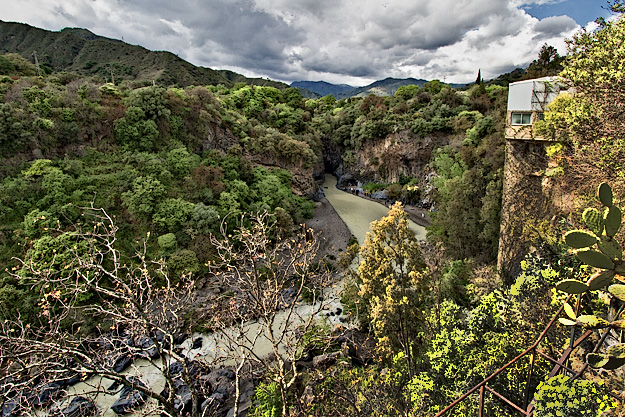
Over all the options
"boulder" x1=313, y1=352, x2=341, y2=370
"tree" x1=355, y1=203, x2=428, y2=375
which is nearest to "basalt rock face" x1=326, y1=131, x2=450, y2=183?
"boulder" x1=313, y1=352, x2=341, y2=370

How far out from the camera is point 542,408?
2.94 meters

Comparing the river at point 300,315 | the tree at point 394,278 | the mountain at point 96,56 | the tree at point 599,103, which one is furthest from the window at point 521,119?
the mountain at point 96,56

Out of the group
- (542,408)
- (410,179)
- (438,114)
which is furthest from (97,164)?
(438,114)

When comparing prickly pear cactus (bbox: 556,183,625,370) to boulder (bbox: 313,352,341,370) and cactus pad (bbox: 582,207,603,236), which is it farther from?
boulder (bbox: 313,352,341,370)

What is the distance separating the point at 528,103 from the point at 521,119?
26.1 inches

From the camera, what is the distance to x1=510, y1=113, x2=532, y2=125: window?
10.0 metres

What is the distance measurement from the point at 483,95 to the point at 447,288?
91.1 feet

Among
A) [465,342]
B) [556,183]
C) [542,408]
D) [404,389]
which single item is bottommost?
[404,389]

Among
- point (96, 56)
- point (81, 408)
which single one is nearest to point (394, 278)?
point (81, 408)

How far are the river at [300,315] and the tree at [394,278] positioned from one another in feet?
4.78

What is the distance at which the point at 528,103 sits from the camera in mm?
9750

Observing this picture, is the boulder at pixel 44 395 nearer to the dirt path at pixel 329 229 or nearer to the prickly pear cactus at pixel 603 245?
the prickly pear cactus at pixel 603 245

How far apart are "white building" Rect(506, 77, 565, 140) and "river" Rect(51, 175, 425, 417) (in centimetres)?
837

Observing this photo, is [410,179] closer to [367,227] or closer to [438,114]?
[438,114]
